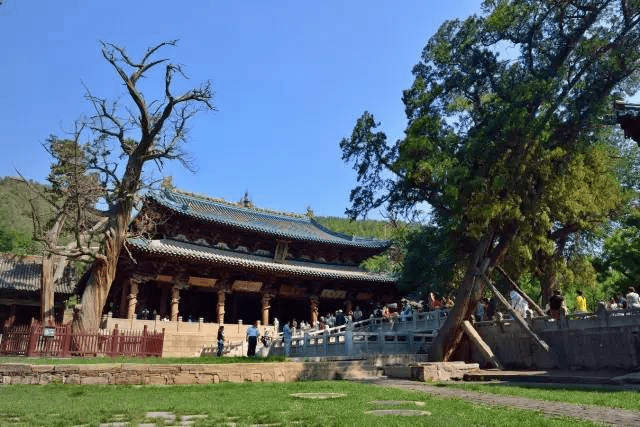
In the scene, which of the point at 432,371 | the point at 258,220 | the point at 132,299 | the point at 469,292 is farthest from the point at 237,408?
the point at 258,220

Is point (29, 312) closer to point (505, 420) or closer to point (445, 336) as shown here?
point (445, 336)

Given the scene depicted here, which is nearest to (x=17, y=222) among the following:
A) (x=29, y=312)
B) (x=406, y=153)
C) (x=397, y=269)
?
(x=29, y=312)

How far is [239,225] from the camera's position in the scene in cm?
2820

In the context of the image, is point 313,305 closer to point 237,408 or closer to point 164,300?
point 164,300

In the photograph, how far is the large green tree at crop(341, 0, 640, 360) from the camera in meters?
13.8

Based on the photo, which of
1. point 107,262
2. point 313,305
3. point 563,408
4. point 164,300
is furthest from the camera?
point 313,305

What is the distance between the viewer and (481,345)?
581 inches

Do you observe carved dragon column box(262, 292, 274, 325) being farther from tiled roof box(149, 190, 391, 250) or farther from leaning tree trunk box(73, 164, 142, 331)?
leaning tree trunk box(73, 164, 142, 331)

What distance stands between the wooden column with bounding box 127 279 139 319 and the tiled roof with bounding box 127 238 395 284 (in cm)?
184

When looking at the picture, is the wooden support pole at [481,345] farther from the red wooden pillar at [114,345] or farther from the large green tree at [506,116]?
the red wooden pillar at [114,345]

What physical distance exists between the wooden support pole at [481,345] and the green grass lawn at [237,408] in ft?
21.6

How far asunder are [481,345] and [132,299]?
51.6ft

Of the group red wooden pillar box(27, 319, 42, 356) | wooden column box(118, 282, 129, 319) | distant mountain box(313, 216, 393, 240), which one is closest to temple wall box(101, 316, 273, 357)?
wooden column box(118, 282, 129, 319)

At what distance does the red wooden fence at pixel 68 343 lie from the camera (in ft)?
48.3
